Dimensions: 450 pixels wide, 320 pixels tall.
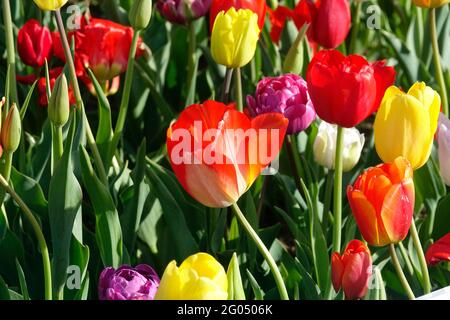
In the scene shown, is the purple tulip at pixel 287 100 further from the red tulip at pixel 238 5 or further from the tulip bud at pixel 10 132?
the tulip bud at pixel 10 132

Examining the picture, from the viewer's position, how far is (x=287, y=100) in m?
1.63

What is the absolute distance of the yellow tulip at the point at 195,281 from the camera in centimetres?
114

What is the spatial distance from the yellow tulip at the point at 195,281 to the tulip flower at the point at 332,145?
590 mm

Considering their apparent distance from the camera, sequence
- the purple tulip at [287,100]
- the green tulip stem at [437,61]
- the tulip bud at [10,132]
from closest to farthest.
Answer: the tulip bud at [10,132] → the purple tulip at [287,100] → the green tulip stem at [437,61]

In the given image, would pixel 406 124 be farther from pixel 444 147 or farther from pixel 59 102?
pixel 59 102

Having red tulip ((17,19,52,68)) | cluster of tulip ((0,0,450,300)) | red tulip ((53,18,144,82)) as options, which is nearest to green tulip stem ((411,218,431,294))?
cluster of tulip ((0,0,450,300))

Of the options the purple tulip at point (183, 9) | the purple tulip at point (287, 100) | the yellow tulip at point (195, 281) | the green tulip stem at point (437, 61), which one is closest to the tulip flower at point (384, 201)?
the yellow tulip at point (195, 281)

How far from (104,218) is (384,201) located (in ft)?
1.49
